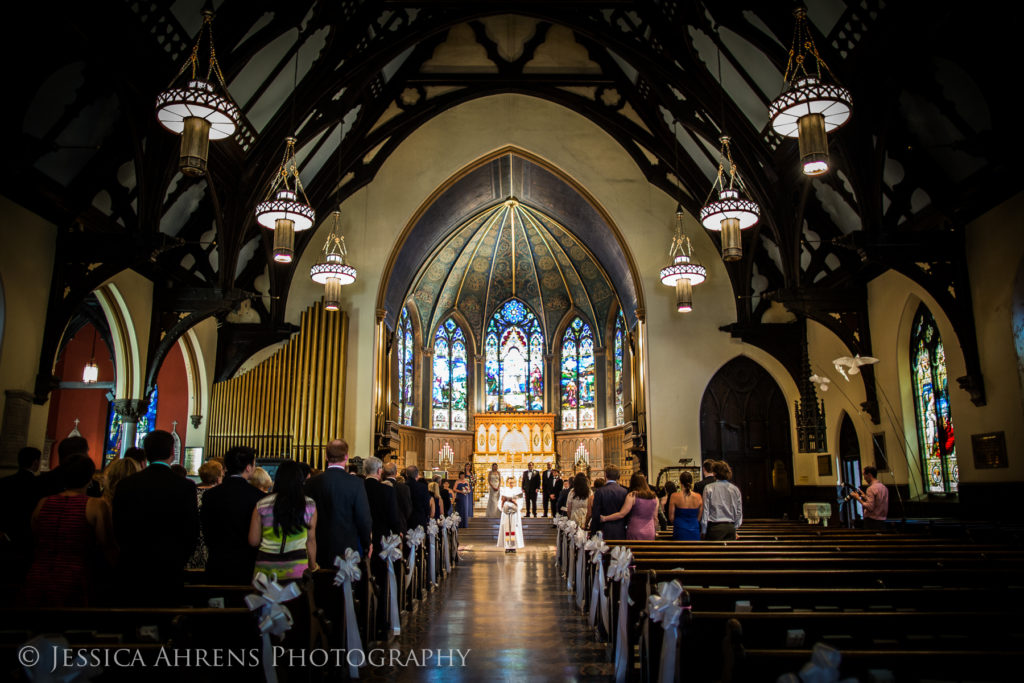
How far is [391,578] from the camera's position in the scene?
6.11 meters

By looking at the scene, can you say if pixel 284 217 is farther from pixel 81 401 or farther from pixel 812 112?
pixel 81 401

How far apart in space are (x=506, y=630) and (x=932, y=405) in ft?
28.2

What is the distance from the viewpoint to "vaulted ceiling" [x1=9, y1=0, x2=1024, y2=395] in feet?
27.8

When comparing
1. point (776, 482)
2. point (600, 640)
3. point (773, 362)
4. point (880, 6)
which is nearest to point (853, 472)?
point (776, 482)

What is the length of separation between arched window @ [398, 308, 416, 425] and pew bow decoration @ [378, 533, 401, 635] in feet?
51.0

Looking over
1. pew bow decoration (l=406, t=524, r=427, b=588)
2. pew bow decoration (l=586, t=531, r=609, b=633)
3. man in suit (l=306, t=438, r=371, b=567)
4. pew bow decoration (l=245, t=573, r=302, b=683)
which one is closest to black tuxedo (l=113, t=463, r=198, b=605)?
pew bow decoration (l=245, t=573, r=302, b=683)

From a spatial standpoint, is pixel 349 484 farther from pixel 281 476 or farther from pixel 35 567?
pixel 35 567

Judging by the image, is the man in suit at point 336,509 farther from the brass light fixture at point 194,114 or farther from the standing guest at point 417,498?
the brass light fixture at point 194,114

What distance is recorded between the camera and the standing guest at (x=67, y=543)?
369cm

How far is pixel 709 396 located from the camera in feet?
51.8

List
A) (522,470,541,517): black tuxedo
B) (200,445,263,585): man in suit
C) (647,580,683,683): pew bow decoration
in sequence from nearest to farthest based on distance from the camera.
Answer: (647,580,683,683): pew bow decoration
(200,445,263,585): man in suit
(522,470,541,517): black tuxedo

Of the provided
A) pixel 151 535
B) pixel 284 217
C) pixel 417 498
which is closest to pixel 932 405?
pixel 417 498

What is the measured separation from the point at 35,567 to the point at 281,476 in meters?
1.32

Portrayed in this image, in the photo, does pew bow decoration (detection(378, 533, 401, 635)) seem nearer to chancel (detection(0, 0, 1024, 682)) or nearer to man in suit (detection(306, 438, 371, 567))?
chancel (detection(0, 0, 1024, 682))
